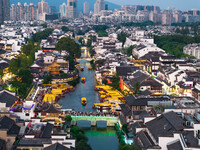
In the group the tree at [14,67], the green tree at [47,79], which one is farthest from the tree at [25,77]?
the tree at [14,67]

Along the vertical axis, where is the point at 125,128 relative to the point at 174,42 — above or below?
below

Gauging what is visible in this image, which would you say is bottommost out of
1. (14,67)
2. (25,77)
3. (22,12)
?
(25,77)

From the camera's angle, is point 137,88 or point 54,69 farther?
point 54,69

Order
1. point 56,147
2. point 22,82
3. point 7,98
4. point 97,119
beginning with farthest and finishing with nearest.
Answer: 1. point 22,82
2. point 97,119
3. point 7,98
4. point 56,147

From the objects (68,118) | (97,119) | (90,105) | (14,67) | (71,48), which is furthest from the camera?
(71,48)

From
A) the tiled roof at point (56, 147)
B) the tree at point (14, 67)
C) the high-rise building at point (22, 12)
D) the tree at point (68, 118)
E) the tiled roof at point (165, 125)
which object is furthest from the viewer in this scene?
the high-rise building at point (22, 12)

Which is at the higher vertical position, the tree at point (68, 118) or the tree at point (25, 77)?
the tree at point (25, 77)

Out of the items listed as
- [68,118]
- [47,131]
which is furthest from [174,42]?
[47,131]

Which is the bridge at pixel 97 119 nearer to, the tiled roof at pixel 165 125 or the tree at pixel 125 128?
the tree at pixel 125 128

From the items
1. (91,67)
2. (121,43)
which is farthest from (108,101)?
(121,43)

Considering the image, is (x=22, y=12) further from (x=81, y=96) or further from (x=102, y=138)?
(x=102, y=138)
